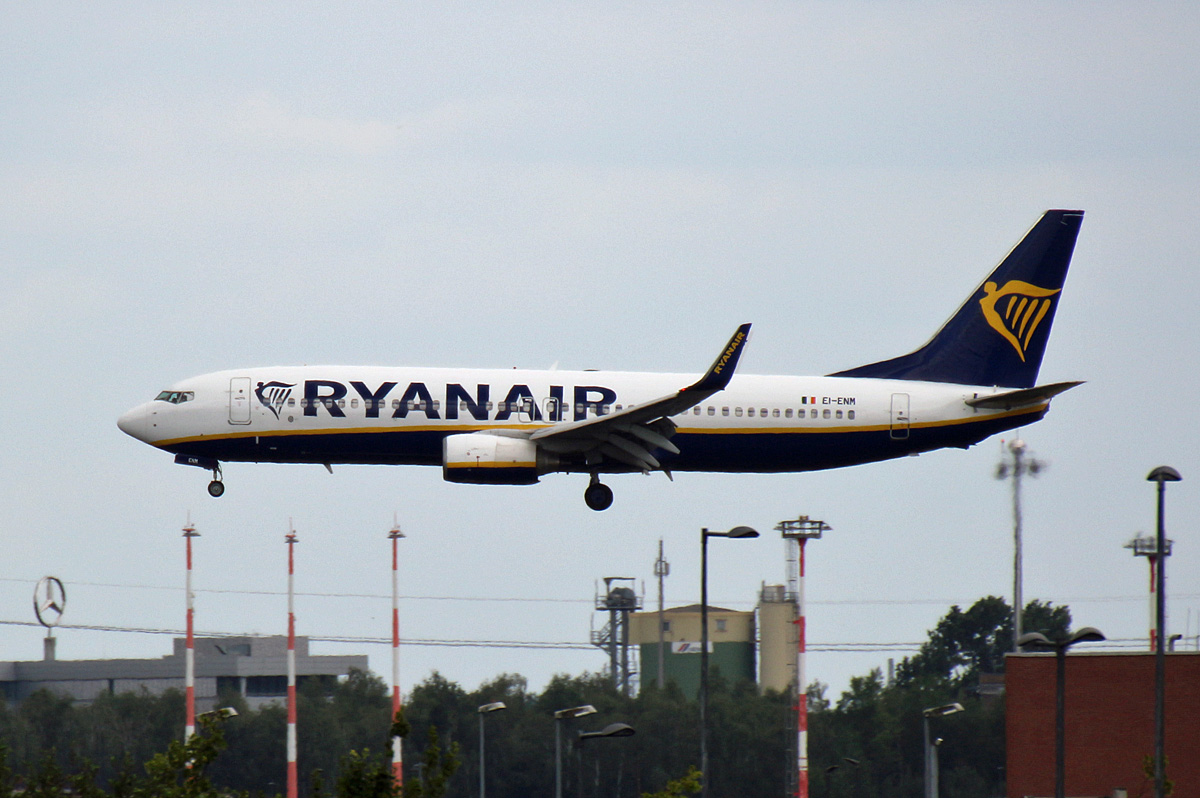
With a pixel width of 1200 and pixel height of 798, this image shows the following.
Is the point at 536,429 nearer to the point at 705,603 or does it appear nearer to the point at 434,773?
the point at 705,603

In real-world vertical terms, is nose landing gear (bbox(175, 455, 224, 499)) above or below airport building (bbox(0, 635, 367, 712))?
above

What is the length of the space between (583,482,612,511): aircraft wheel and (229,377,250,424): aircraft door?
35.7ft

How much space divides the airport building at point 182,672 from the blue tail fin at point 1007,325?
2962 inches

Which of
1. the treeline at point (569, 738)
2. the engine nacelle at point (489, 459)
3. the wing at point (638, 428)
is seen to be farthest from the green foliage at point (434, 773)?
the treeline at point (569, 738)

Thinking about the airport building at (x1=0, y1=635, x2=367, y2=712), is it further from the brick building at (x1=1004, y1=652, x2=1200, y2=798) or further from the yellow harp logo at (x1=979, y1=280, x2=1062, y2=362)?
the yellow harp logo at (x1=979, y1=280, x2=1062, y2=362)

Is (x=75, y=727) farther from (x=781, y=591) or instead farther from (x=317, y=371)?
(x=317, y=371)

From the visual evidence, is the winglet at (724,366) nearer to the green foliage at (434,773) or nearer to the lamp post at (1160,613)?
the lamp post at (1160,613)

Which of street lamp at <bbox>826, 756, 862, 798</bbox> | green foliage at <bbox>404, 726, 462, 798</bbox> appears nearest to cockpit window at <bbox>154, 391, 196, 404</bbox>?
street lamp at <bbox>826, 756, 862, 798</bbox>

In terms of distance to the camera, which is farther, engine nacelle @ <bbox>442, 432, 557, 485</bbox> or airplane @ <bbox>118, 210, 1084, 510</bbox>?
airplane @ <bbox>118, 210, 1084, 510</bbox>

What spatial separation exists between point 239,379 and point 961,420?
2334cm

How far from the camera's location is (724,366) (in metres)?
45.7

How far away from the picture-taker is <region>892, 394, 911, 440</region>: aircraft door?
174 ft

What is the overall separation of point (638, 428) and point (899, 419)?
944 cm

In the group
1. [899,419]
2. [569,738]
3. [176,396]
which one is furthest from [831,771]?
[569,738]
